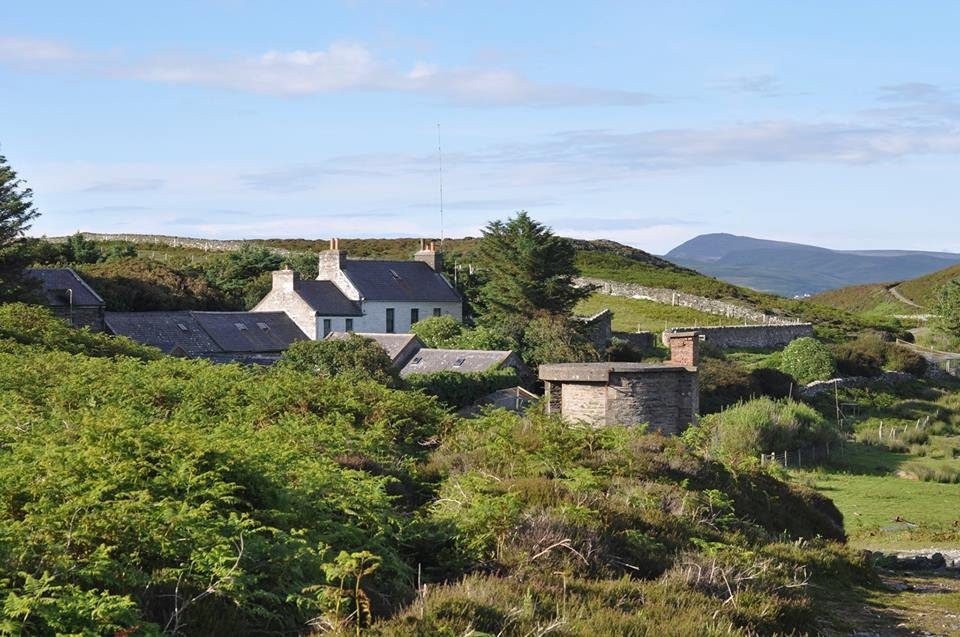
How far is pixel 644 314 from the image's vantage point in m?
75.9

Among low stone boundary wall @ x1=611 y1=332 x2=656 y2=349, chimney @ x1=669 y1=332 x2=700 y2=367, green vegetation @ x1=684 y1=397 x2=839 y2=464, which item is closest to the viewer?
chimney @ x1=669 y1=332 x2=700 y2=367

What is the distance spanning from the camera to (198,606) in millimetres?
7484

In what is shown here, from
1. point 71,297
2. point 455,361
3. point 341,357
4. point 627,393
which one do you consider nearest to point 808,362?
point 455,361

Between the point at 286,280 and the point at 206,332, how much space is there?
26.7 ft

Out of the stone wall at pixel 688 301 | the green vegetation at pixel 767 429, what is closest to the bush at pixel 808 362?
the green vegetation at pixel 767 429

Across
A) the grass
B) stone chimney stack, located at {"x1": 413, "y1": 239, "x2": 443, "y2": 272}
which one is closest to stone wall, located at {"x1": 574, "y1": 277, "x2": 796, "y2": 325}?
the grass

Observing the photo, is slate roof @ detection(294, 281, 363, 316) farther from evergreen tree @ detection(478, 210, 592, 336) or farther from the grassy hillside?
the grassy hillside

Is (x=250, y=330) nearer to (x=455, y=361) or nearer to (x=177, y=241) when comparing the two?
(x=455, y=361)

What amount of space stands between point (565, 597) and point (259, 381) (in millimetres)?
10627

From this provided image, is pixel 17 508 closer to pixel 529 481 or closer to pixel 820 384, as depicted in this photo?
pixel 529 481

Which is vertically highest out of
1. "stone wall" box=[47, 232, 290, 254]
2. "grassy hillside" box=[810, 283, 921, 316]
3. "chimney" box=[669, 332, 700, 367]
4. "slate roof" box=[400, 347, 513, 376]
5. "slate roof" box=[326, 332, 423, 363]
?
"stone wall" box=[47, 232, 290, 254]

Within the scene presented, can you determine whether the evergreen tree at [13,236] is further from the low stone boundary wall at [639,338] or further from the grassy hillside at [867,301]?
the grassy hillside at [867,301]

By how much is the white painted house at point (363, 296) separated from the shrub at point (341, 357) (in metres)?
17.1

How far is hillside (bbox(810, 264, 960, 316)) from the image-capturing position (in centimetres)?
11469
